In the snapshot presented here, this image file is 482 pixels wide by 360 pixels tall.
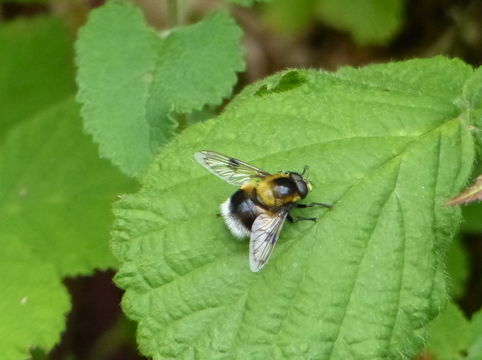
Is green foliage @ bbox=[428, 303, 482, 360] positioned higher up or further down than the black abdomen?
further down

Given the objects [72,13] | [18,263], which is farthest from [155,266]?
[72,13]

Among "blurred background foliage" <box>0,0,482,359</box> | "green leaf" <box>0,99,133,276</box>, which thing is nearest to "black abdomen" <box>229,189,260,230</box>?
"blurred background foliage" <box>0,0,482,359</box>

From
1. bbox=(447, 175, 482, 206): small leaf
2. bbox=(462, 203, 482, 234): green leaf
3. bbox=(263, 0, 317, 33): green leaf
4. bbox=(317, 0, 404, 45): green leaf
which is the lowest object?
bbox=(462, 203, 482, 234): green leaf

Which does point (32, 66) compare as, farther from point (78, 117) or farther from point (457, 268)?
→ point (457, 268)

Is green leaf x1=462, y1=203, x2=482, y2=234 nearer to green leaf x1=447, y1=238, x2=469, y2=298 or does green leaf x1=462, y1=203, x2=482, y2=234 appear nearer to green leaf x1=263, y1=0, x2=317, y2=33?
green leaf x1=447, y1=238, x2=469, y2=298

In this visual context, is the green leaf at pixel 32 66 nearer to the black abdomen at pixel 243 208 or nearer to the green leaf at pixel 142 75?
the green leaf at pixel 142 75

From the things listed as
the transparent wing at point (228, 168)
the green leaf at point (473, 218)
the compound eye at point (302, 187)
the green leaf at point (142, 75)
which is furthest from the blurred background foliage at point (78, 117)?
the compound eye at point (302, 187)

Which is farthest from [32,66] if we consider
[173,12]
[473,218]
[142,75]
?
[473,218]
